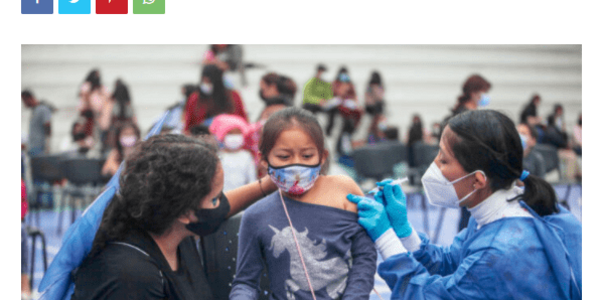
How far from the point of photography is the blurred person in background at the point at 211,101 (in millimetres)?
4312

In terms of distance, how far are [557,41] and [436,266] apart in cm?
104

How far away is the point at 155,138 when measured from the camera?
1.62 m

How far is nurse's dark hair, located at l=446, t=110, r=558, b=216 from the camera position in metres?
1.57

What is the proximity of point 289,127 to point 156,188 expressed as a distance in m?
0.46

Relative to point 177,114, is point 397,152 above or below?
below

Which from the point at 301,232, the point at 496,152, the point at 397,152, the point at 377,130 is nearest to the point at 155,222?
the point at 301,232

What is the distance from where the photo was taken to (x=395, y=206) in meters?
1.77

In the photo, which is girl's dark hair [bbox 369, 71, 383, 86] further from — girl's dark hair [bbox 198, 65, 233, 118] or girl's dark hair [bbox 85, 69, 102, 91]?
girl's dark hair [bbox 198, 65, 233, 118]

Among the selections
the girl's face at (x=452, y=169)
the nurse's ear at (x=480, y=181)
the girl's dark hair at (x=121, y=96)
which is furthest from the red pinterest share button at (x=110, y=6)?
the girl's dark hair at (x=121, y=96)

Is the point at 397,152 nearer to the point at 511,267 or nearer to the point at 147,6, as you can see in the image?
the point at 147,6

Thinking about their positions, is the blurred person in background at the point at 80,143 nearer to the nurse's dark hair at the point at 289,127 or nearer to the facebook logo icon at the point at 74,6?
the facebook logo icon at the point at 74,6

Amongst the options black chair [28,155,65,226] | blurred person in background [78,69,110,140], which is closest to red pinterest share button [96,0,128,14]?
black chair [28,155,65,226]
